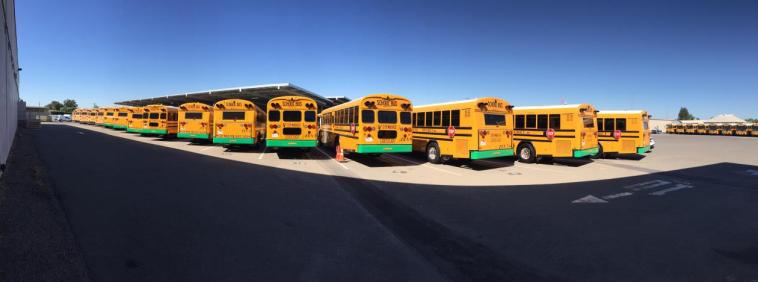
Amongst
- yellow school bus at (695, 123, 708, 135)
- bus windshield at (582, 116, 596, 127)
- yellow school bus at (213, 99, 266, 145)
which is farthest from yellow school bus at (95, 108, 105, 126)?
yellow school bus at (695, 123, 708, 135)

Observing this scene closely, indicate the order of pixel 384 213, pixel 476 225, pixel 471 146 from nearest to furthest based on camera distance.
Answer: pixel 476 225 < pixel 384 213 < pixel 471 146

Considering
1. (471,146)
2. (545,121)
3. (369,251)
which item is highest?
(545,121)

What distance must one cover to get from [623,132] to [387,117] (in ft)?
37.7

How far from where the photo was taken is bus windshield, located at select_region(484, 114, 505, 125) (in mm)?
11465

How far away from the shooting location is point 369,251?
13.3ft

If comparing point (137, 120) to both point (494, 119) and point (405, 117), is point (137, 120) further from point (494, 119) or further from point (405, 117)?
point (494, 119)

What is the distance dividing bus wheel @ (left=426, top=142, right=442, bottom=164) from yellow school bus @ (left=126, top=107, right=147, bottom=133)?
20.7 m

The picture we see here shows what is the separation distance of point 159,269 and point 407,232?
304cm

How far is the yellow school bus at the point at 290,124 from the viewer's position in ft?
44.9

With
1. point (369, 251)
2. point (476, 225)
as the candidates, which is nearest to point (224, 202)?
point (369, 251)

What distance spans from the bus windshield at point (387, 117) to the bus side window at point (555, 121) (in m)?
6.28

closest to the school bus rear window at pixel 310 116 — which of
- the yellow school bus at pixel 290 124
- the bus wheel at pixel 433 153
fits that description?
the yellow school bus at pixel 290 124

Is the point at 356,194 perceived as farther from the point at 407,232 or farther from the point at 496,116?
the point at 496,116

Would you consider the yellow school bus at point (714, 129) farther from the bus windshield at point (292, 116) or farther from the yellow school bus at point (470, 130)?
the bus windshield at point (292, 116)
